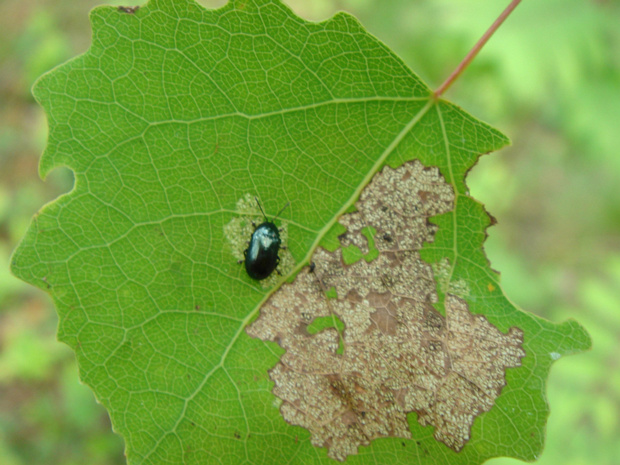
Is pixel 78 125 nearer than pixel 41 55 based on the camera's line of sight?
Yes

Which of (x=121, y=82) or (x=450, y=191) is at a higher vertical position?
(x=450, y=191)

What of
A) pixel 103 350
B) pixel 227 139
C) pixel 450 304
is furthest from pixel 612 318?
pixel 103 350

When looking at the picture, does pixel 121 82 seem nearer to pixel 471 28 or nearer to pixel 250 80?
pixel 250 80

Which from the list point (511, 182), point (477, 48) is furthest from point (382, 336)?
point (511, 182)

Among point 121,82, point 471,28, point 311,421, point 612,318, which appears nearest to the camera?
point 121,82

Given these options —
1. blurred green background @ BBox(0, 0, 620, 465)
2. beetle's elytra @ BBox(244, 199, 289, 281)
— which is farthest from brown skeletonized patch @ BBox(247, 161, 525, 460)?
blurred green background @ BBox(0, 0, 620, 465)

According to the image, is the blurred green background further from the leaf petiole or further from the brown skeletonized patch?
the leaf petiole
